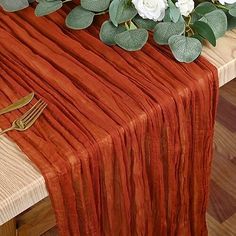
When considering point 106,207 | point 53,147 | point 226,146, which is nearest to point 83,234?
point 106,207

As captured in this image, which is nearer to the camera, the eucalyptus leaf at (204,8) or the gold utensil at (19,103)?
the gold utensil at (19,103)

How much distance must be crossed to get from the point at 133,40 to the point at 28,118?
24 cm

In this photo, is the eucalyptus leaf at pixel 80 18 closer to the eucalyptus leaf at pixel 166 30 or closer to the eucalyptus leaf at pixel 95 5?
the eucalyptus leaf at pixel 95 5

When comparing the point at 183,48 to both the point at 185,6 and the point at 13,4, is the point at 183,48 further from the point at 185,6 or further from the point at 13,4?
the point at 13,4

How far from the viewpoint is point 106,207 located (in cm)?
103

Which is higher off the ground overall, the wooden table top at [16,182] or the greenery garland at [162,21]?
the greenery garland at [162,21]

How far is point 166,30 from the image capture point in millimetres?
1062

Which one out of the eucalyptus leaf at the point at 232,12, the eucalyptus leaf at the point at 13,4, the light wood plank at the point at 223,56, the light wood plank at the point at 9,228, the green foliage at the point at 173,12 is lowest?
the light wood plank at the point at 9,228

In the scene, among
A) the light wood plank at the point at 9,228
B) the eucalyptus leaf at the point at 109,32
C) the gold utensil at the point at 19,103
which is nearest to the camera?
the gold utensil at the point at 19,103

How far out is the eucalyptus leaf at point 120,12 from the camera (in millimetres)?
1069

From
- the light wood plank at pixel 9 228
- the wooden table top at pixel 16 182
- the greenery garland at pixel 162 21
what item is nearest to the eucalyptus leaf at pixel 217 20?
the greenery garland at pixel 162 21

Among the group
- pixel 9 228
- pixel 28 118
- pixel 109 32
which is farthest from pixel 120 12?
pixel 9 228

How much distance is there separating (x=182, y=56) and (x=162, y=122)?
0.12m

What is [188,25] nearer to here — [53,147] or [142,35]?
[142,35]
